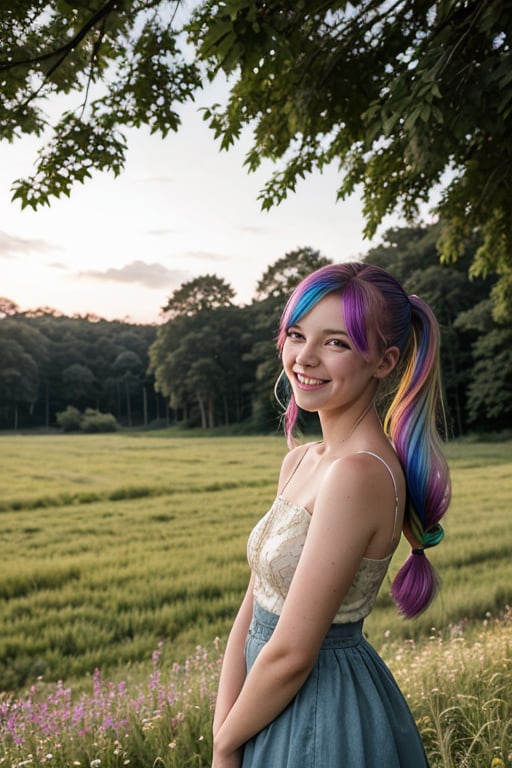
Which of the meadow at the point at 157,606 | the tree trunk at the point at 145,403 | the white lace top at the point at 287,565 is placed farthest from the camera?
the tree trunk at the point at 145,403

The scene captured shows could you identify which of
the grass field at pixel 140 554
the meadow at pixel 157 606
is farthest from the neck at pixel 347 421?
the grass field at pixel 140 554

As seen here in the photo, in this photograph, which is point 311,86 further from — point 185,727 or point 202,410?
point 202,410

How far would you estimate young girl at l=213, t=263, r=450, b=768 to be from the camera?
115 centimetres

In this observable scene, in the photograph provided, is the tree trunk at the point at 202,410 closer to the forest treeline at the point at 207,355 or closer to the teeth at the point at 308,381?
the forest treeline at the point at 207,355

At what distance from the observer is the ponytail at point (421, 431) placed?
1374 millimetres

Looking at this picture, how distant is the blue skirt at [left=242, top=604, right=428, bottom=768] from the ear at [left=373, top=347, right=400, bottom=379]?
52cm

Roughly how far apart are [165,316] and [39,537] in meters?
11.9

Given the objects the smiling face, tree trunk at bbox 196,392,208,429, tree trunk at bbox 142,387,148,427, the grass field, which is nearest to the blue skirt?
the smiling face

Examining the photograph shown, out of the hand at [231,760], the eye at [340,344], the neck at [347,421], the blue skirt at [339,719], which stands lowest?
the hand at [231,760]

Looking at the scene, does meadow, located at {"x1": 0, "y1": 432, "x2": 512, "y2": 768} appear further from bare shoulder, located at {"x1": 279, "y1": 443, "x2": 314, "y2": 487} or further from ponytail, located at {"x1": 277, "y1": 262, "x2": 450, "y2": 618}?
bare shoulder, located at {"x1": 279, "y1": 443, "x2": 314, "y2": 487}

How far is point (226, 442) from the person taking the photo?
18453mm

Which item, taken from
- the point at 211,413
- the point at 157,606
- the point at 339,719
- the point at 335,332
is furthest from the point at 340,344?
the point at 211,413

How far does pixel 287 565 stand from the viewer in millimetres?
1262

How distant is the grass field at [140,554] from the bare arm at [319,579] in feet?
10.8
